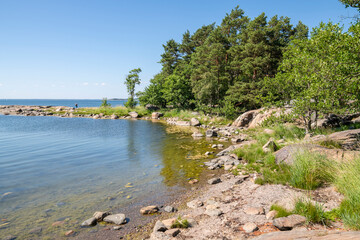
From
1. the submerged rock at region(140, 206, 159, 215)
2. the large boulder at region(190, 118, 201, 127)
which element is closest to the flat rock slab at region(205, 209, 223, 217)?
the submerged rock at region(140, 206, 159, 215)

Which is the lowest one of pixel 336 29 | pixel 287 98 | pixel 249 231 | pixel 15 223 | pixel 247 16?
pixel 15 223

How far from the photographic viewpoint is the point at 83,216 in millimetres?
7230

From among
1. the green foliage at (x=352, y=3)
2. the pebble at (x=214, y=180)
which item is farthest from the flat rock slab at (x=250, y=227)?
the green foliage at (x=352, y=3)

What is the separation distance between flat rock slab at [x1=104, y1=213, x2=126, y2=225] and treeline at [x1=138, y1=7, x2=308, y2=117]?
623 inches

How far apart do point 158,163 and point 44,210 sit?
23.7 feet

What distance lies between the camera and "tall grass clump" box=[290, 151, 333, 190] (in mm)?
7129

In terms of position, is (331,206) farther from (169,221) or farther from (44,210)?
(44,210)

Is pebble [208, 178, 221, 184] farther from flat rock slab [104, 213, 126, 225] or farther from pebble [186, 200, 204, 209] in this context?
flat rock slab [104, 213, 126, 225]

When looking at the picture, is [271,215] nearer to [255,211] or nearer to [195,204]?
[255,211]

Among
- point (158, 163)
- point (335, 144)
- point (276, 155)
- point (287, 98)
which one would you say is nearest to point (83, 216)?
point (158, 163)

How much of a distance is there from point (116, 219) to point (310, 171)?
7150 millimetres

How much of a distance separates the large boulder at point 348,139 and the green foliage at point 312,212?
21.2ft

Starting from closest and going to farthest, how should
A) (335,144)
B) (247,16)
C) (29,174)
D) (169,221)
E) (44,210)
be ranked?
(169,221), (44,210), (335,144), (29,174), (247,16)

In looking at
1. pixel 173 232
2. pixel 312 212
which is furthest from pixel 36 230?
pixel 312 212
